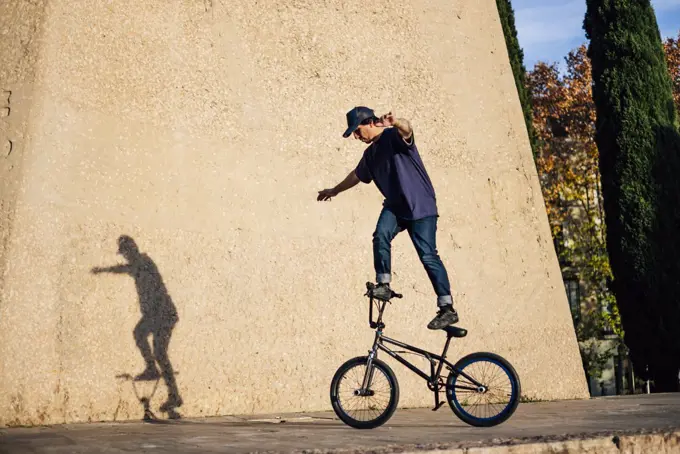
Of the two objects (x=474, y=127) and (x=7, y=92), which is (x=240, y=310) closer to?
(x=7, y=92)

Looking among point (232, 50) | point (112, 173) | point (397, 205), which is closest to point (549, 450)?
point (397, 205)

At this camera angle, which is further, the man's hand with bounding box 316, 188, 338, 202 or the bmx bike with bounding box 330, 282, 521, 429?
the man's hand with bounding box 316, 188, 338, 202

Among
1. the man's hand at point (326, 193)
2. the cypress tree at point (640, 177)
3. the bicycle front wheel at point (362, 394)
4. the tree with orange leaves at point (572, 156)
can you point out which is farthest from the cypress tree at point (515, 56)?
the bicycle front wheel at point (362, 394)

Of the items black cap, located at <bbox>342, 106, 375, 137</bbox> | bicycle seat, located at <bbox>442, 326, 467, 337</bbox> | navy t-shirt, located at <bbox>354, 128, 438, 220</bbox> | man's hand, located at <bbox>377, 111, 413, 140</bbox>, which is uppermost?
black cap, located at <bbox>342, 106, 375, 137</bbox>

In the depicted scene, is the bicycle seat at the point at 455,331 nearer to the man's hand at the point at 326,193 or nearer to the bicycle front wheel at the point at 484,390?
the bicycle front wheel at the point at 484,390

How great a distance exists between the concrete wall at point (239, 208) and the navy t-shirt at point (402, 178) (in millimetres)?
1833

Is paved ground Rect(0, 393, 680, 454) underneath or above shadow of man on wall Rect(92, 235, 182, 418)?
underneath

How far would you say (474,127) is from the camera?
8625 mm

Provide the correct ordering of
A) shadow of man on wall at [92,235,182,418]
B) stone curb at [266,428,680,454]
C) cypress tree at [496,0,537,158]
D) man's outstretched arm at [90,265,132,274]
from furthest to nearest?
cypress tree at [496,0,537,158], shadow of man on wall at [92,235,182,418], man's outstretched arm at [90,265,132,274], stone curb at [266,428,680,454]

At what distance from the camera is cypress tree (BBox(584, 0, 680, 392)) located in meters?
15.0

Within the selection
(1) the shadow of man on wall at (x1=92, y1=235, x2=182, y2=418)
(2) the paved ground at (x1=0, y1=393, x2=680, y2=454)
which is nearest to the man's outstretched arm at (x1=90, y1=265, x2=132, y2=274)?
(1) the shadow of man on wall at (x1=92, y1=235, x2=182, y2=418)

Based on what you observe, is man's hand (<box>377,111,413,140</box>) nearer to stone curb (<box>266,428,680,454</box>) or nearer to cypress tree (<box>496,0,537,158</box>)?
stone curb (<box>266,428,680,454</box>)

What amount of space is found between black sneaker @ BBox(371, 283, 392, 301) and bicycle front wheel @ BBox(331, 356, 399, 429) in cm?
39

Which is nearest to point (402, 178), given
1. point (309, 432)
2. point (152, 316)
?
point (309, 432)
